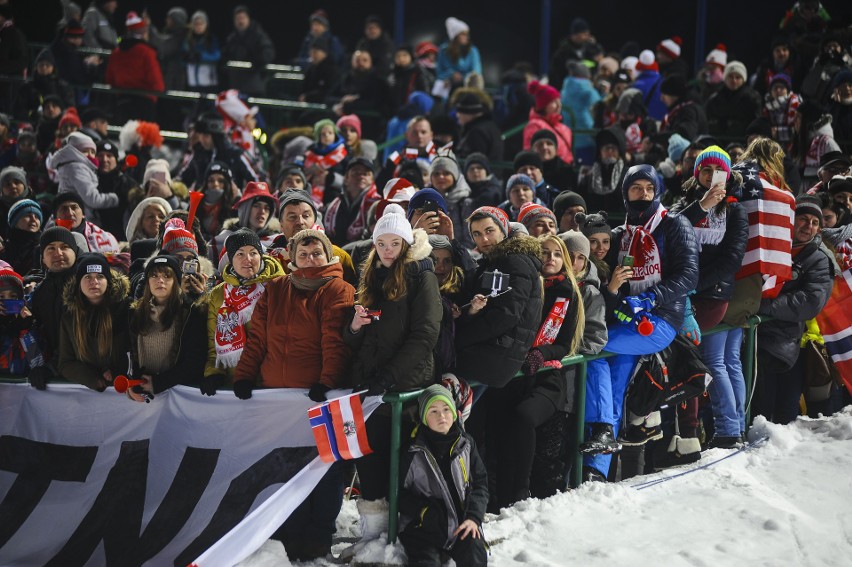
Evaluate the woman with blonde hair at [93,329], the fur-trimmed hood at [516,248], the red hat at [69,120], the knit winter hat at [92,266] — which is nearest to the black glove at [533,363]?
the fur-trimmed hood at [516,248]

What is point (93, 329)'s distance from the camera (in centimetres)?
725

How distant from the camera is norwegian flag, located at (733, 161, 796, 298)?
839 cm

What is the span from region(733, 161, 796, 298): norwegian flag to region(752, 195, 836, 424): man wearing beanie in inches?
6.4

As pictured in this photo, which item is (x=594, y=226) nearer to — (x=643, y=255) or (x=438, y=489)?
(x=643, y=255)

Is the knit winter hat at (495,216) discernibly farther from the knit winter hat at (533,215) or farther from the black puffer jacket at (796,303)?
the black puffer jacket at (796,303)

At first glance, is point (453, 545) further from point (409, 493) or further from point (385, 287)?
point (385, 287)

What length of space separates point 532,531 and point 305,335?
70.1 inches

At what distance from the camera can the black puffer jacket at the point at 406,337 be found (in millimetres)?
6363

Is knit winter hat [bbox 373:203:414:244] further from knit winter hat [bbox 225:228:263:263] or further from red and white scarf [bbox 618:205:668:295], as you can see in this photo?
red and white scarf [bbox 618:205:668:295]

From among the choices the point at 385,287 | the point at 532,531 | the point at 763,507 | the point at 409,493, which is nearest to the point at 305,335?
the point at 385,287

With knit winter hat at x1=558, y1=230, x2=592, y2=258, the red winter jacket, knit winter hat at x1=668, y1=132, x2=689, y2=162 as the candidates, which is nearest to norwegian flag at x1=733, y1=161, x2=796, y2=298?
knit winter hat at x1=558, y1=230, x2=592, y2=258

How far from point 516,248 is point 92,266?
9.01 ft

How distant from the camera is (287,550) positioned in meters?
6.41

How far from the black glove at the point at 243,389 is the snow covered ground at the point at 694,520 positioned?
0.91m
